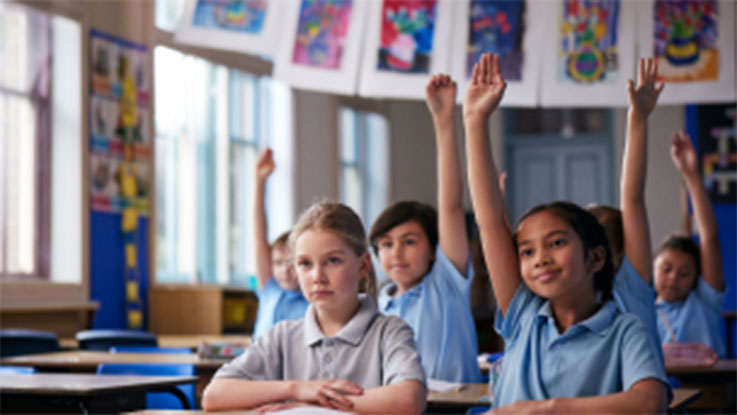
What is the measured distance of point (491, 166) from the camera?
208 centimetres

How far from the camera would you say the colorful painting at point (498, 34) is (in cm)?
432

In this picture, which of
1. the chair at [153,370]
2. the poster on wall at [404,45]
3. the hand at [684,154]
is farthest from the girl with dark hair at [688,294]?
the chair at [153,370]

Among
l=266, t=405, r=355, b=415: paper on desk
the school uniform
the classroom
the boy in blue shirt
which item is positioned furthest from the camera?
the boy in blue shirt

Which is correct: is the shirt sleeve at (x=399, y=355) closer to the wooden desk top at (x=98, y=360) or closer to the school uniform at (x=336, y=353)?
the school uniform at (x=336, y=353)

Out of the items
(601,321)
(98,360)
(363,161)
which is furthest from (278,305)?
(363,161)

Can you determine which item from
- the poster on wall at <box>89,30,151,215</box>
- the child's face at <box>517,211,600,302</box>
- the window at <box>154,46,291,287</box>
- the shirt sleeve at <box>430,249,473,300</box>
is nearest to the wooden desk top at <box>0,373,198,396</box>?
the shirt sleeve at <box>430,249,473,300</box>

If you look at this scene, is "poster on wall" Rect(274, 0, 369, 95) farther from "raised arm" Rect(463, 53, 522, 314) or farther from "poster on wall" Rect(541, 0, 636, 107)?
A: "raised arm" Rect(463, 53, 522, 314)

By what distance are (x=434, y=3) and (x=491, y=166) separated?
8.08 feet

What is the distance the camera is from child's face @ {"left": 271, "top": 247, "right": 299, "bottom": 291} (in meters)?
4.12

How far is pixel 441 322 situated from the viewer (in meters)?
3.12

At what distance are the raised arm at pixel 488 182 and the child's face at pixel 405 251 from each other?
39.6 inches

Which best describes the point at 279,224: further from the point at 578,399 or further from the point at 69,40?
the point at 578,399

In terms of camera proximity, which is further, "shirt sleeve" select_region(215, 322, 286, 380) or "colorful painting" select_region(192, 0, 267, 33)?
"colorful painting" select_region(192, 0, 267, 33)

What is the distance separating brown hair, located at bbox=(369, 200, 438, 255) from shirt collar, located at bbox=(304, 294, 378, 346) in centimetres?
87
